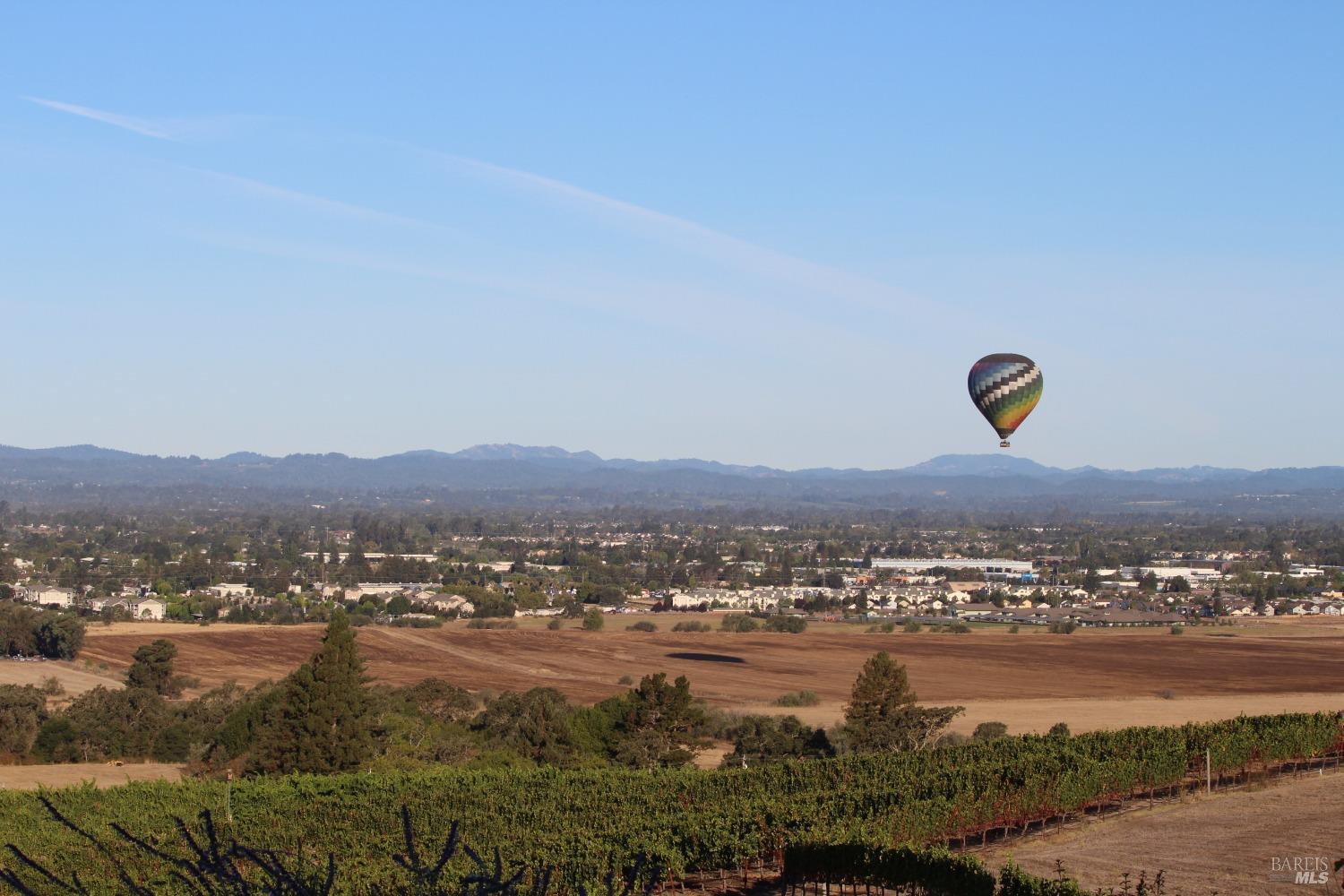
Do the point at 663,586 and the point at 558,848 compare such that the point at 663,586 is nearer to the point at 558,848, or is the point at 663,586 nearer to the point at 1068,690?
the point at 1068,690

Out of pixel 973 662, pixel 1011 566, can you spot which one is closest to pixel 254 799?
pixel 973 662

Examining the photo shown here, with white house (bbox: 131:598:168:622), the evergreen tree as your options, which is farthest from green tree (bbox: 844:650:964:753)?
white house (bbox: 131:598:168:622)

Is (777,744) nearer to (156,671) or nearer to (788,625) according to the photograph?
(156,671)

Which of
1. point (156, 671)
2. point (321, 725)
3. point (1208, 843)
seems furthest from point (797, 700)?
point (1208, 843)

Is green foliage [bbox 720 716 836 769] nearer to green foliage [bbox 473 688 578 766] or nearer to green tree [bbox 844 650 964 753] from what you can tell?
green tree [bbox 844 650 964 753]

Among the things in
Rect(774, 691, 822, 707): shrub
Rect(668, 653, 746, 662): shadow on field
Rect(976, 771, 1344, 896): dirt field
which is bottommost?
Rect(668, 653, 746, 662): shadow on field

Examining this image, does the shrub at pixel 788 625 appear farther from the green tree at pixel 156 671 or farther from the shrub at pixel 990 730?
the shrub at pixel 990 730
